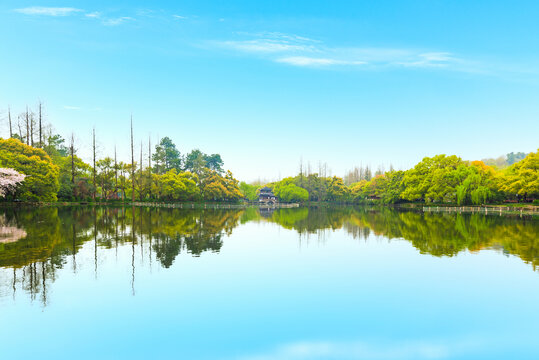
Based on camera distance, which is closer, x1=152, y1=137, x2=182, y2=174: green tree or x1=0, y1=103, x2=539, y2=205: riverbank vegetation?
x1=0, y1=103, x2=539, y2=205: riverbank vegetation


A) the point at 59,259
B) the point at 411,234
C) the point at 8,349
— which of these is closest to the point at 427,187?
the point at 411,234

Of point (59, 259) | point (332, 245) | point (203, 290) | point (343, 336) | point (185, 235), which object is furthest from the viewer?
point (185, 235)

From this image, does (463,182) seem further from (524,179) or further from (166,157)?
(166,157)

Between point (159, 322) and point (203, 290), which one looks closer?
point (159, 322)

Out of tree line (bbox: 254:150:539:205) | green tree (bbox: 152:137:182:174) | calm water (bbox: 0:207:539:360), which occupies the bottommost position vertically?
calm water (bbox: 0:207:539:360)

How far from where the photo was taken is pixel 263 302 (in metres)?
9.08

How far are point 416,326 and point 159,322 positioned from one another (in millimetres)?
5923

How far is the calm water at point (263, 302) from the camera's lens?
673 centimetres

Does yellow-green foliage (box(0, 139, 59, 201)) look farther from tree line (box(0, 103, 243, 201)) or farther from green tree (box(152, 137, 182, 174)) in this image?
green tree (box(152, 137, 182, 174))

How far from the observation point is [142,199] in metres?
61.0

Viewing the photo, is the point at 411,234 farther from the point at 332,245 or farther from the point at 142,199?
the point at 142,199

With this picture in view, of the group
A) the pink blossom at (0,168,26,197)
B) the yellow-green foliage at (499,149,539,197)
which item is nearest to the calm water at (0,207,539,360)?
the pink blossom at (0,168,26,197)

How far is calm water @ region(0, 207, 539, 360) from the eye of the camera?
22.1 feet

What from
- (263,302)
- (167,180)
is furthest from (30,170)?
(263,302)
